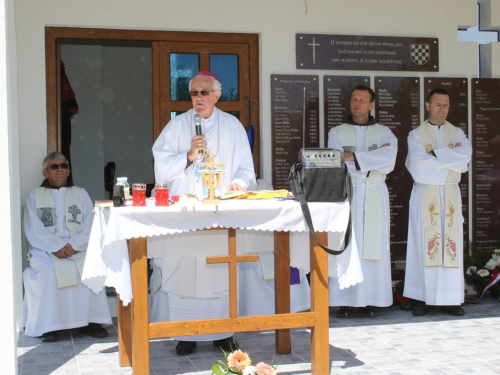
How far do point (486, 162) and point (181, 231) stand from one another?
4591 mm

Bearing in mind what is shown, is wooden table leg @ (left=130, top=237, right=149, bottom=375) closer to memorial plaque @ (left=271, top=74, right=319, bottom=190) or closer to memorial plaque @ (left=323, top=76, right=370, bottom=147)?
memorial plaque @ (left=271, top=74, right=319, bottom=190)

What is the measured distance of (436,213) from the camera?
22.4 ft

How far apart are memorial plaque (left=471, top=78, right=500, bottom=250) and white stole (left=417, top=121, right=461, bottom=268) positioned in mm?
951

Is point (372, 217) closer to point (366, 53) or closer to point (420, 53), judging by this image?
point (366, 53)

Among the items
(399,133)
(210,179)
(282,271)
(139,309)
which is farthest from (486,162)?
(139,309)

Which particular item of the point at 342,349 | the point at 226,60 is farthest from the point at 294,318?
the point at 226,60

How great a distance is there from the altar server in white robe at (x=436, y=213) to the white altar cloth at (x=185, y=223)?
2.50 meters

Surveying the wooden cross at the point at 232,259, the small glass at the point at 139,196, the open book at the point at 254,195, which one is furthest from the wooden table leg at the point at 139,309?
the open book at the point at 254,195

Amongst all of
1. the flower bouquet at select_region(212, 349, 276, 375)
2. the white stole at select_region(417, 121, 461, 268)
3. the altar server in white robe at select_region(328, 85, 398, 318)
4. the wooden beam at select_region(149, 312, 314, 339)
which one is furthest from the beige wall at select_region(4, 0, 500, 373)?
the flower bouquet at select_region(212, 349, 276, 375)

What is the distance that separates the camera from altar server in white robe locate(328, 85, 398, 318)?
6.67 meters

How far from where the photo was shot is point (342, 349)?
5355mm

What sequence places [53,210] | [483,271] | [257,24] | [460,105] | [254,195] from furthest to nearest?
[460,105], [483,271], [257,24], [53,210], [254,195]

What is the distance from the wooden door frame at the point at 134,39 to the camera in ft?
22.2

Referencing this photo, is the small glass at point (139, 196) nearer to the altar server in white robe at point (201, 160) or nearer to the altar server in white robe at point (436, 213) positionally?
the altar server in white robe at point (201, 160)
